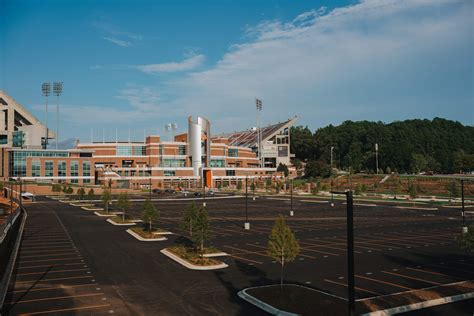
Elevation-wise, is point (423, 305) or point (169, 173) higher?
point (169, 173)

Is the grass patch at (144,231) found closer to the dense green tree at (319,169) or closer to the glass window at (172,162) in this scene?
the glass window at (172,162)

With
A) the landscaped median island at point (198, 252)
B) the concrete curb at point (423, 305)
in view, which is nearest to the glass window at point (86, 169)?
the landscaped median island at point (198, 252)

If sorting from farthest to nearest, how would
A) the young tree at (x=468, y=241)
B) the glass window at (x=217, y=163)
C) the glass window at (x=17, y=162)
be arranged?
1. the glass window at (x=217, y=163)
2. the glass window at (x=17, y=162)
3. the young tree at (x=468, y=241)

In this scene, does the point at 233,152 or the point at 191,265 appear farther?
the point at 233,152

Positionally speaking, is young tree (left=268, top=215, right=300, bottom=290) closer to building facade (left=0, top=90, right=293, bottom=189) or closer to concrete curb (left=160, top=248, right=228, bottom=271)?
concrete curb (left=160, top=248, right=228, bottom=271)

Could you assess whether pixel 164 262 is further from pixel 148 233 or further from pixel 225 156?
pixel 225 156

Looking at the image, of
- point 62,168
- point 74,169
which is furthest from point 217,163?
point 62,168

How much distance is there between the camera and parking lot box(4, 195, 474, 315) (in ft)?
64.5

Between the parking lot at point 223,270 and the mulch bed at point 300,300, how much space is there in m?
0.95

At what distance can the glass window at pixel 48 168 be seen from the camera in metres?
125

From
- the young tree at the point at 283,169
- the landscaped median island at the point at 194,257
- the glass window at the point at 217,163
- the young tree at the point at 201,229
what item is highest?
the glass window at the point at 217,163

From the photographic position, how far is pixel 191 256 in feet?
95.4

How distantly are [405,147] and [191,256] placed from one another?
477 ft

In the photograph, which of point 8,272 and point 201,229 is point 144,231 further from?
point 8,272
